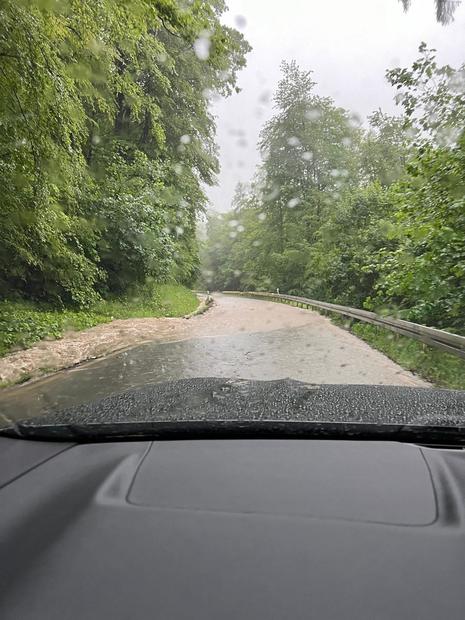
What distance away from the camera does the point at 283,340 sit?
10.3m

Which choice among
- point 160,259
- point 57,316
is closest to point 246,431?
point 57,316

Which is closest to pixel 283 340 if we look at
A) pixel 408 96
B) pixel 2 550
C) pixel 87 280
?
pixel 408 96

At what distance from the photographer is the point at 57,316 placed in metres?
11.8

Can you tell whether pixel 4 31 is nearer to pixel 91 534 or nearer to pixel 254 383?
pixel 254 383

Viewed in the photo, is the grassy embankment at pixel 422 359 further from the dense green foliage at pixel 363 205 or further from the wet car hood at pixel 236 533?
the wet car hood at pixel 236 533

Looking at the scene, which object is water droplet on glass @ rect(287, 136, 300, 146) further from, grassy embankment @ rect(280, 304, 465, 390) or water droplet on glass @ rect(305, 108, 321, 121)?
grassy embankment @ rect(280, 304, 465, 390)

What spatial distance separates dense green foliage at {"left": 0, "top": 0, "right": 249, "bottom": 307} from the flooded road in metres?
3.09

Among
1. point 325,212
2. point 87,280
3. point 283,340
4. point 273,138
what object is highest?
point 273,138

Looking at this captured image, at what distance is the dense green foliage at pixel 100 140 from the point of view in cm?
510

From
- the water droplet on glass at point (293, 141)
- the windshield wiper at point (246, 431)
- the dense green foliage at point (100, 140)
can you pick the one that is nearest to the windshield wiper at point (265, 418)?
the windshield wiper at point (246, 431)

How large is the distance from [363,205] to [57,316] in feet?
46.4

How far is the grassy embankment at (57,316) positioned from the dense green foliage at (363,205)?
760 cm

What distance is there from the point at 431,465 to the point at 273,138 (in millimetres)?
35829

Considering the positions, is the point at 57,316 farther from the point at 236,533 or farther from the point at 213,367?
the point at 236,533
